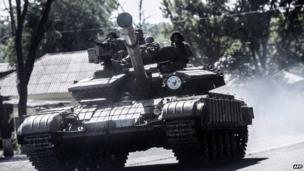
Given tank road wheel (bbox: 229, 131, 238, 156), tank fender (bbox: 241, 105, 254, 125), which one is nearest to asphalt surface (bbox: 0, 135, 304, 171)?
tank road wheel (bbox: 229, 131, 238, 156)

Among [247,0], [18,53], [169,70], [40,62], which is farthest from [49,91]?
[169,70]

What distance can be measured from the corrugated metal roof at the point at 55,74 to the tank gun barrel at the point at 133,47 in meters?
32.3

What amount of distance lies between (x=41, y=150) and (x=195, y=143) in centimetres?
325

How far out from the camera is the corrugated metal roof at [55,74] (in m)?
51.0

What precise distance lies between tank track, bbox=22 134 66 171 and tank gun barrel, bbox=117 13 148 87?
2475 millimetres

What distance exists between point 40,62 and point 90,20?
51.2ft

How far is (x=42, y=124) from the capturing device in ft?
53.8

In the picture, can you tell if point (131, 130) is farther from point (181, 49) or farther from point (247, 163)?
point (181, 49)

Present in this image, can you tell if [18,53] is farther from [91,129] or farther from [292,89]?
[292,89]

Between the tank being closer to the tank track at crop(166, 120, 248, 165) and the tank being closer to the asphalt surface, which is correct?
the tank track at crop(166, 120, 248, 165)

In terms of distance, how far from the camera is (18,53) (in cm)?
3212

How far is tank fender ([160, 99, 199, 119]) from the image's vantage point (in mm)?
15297

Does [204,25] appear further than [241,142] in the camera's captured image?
Yes

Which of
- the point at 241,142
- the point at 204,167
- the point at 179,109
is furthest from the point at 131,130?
the point at 241,142
